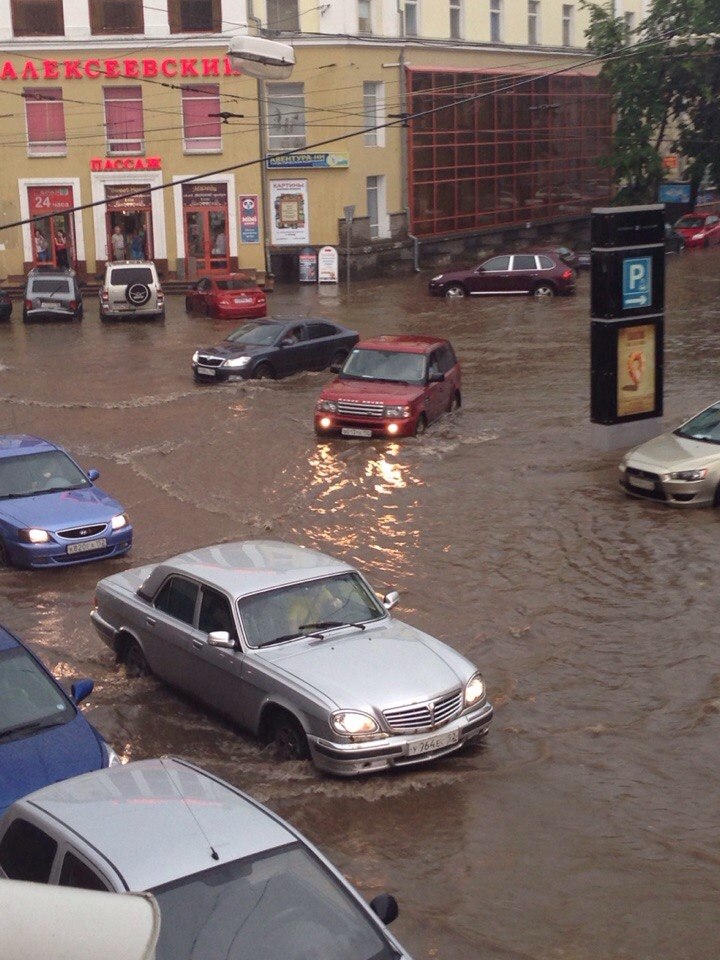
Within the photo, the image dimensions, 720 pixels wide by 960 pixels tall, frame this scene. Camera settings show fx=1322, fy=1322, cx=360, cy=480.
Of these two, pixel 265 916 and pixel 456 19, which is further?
pixel 456 19

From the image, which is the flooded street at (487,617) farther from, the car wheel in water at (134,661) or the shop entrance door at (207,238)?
the shop entrance door at (207,238)

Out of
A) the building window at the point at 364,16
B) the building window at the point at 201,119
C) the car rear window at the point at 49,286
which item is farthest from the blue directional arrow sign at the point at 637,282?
the building window at the point at 364,16

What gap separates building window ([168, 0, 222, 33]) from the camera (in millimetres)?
42188

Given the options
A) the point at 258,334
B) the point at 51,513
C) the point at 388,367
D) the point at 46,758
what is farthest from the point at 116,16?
the point at 46,758

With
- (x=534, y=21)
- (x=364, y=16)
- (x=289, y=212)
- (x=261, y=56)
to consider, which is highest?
(x=534, y=21)

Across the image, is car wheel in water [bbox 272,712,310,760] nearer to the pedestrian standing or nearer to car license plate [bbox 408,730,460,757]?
car license plate [bbox 408,730,460,757]

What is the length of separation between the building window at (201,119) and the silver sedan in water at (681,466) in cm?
2882

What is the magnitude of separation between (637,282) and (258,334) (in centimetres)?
969

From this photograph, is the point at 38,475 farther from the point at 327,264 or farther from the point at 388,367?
the point at 327,264

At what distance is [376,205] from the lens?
45.8 metres

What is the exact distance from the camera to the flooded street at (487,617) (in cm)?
789

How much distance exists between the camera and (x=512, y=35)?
5088cm

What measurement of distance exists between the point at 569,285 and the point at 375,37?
11.6 metres

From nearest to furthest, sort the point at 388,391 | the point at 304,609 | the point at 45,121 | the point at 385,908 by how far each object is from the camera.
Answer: the point at 385,908 < the point at 304,609 < the point at 388,391 < the point at 45,121
